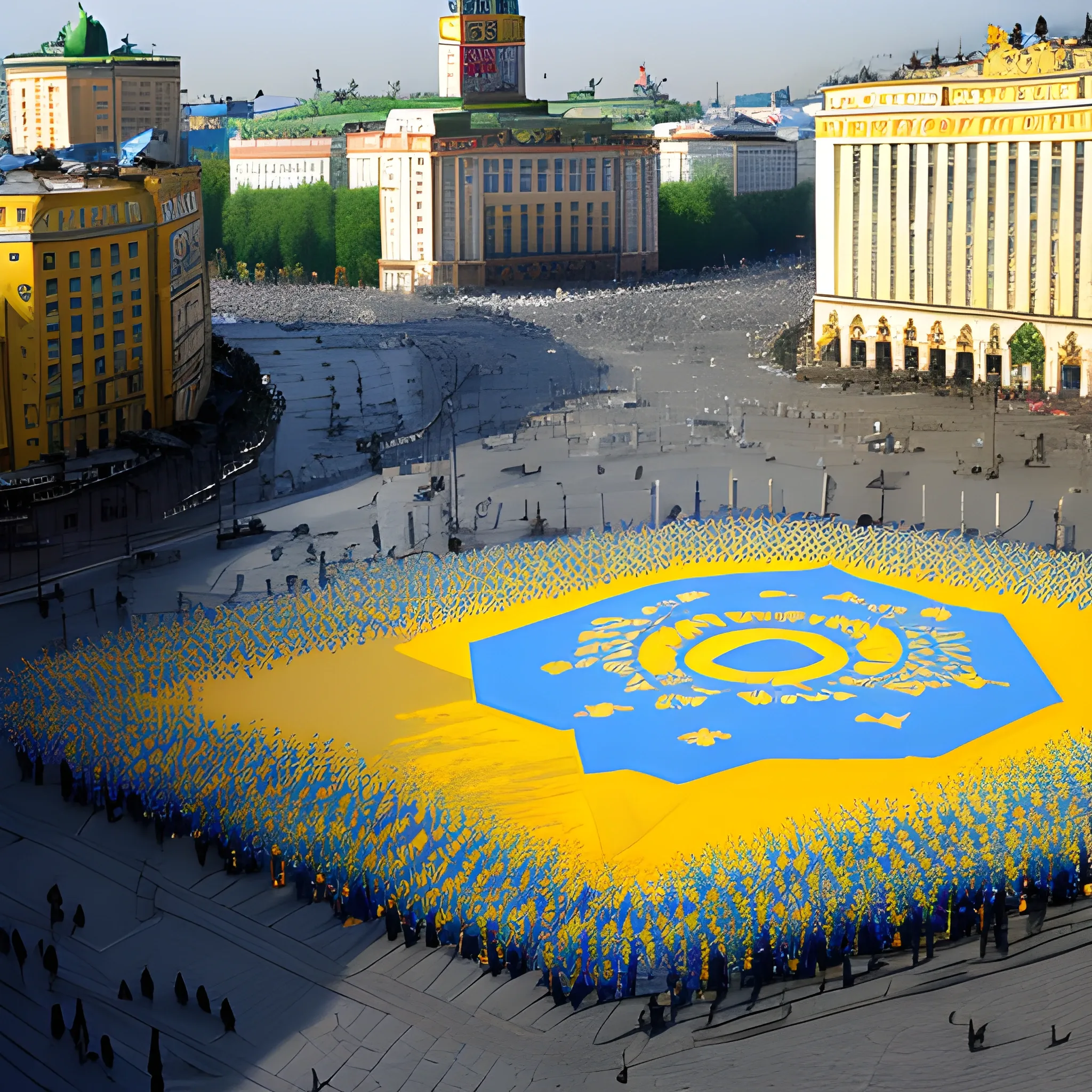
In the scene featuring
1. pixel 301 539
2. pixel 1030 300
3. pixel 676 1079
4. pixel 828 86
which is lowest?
pixel 676 1079

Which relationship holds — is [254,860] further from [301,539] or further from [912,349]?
[912,349]

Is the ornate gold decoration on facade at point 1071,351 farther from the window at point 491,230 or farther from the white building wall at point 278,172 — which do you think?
the white building wall at point 278,172

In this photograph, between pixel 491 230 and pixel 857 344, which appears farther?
pixel 491 230

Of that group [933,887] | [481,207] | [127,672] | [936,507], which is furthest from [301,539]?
[481,207]

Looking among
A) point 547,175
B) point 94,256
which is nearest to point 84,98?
point 547,175

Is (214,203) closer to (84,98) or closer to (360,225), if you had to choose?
(360,225)
